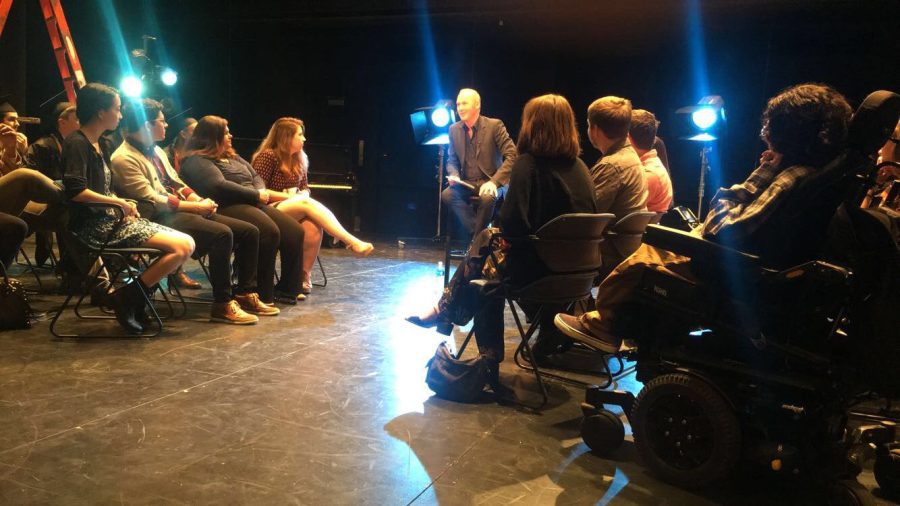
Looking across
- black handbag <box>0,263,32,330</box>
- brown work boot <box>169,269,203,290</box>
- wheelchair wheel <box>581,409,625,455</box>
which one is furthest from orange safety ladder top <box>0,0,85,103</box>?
wheelchair wheel <box>581,409,625,455</box>

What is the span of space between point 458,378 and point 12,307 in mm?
2493

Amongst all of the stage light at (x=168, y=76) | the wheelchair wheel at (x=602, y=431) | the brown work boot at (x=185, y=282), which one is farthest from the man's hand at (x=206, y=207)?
the stage light at (x=168, y=76)

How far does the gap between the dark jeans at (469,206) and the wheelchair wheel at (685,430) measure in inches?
118

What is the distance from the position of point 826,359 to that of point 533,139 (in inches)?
53.0

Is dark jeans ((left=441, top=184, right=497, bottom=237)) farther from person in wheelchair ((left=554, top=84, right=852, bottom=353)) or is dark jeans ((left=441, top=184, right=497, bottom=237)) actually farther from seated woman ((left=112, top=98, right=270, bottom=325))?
person in wheelchair ((left=554, top=84, right=852, bottom=353))

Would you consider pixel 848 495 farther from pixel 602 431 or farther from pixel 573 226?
pixel 573 226

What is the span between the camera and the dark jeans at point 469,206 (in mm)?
4957

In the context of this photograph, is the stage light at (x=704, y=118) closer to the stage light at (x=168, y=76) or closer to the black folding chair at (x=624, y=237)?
the black folding chair at (x=624, y=237)

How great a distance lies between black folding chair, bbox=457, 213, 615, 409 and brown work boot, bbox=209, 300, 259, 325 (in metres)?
1.75

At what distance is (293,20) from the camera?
8.70 m

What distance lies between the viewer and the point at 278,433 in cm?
225

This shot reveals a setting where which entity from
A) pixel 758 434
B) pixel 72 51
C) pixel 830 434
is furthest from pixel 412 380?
pixel 72 51

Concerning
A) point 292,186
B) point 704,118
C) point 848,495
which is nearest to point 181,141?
point 292,186

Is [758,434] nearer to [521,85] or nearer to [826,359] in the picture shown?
[826,359]
